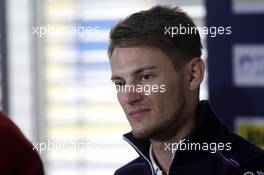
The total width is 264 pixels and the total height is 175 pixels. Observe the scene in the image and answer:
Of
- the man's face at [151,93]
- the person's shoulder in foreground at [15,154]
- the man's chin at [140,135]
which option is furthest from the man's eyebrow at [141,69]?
the person's shoulder in foreground at [15,154]

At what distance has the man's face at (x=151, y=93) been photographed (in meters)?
0.88

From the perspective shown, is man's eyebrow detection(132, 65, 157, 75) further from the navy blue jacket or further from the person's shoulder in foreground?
the person's shoulder in foreground

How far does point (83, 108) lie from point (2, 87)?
204 mm

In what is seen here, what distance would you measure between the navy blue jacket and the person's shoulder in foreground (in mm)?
183

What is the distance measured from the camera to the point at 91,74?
0.98 metres

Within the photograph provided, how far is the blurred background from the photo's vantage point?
0.95 metres

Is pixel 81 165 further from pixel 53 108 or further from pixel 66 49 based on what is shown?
pixel 66 49

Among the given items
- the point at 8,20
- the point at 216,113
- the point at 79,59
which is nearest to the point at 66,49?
the point at 79,59

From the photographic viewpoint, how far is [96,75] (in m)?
0.97
